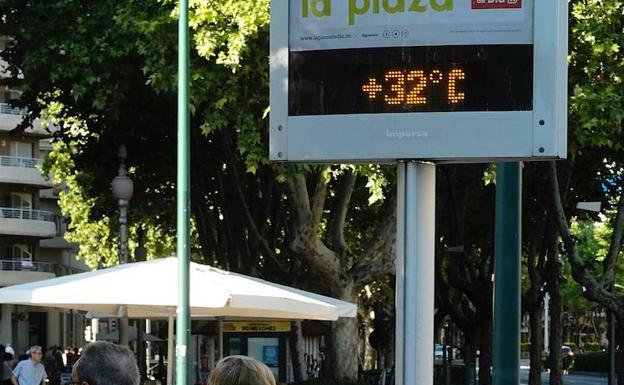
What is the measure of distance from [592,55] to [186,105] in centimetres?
561

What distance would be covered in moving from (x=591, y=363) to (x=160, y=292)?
55296 mm

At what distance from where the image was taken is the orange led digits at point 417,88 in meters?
5.55

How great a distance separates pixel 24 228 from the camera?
6253cm

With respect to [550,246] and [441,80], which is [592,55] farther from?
[441,80]

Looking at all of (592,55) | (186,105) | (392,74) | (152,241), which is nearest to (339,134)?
(392,74)

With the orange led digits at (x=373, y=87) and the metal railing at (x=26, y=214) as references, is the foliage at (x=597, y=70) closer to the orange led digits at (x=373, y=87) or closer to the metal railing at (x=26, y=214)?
the orange led digits at (x=373, y=87)

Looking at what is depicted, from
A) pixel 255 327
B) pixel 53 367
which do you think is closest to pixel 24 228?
pixel 53 367

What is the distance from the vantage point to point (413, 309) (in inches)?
213

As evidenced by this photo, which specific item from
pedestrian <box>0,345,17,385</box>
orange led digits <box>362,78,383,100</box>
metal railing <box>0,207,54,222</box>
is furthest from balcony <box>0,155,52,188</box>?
orange led digits <box>362,78,383,100</box>

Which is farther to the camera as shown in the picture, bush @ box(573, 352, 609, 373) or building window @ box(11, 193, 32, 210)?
building window @ box(11, 193, 32, 210)

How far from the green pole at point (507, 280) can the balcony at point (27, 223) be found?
53.5m

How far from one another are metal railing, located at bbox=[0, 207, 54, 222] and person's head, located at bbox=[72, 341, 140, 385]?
58.8 m

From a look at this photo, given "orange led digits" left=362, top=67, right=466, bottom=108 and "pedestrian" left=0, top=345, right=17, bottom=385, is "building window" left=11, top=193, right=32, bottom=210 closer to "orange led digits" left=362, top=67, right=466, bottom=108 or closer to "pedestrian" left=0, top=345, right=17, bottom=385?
"pedestrian" left=0, top=345, right=17, bottom=385

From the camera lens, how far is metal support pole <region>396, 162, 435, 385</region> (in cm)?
541
